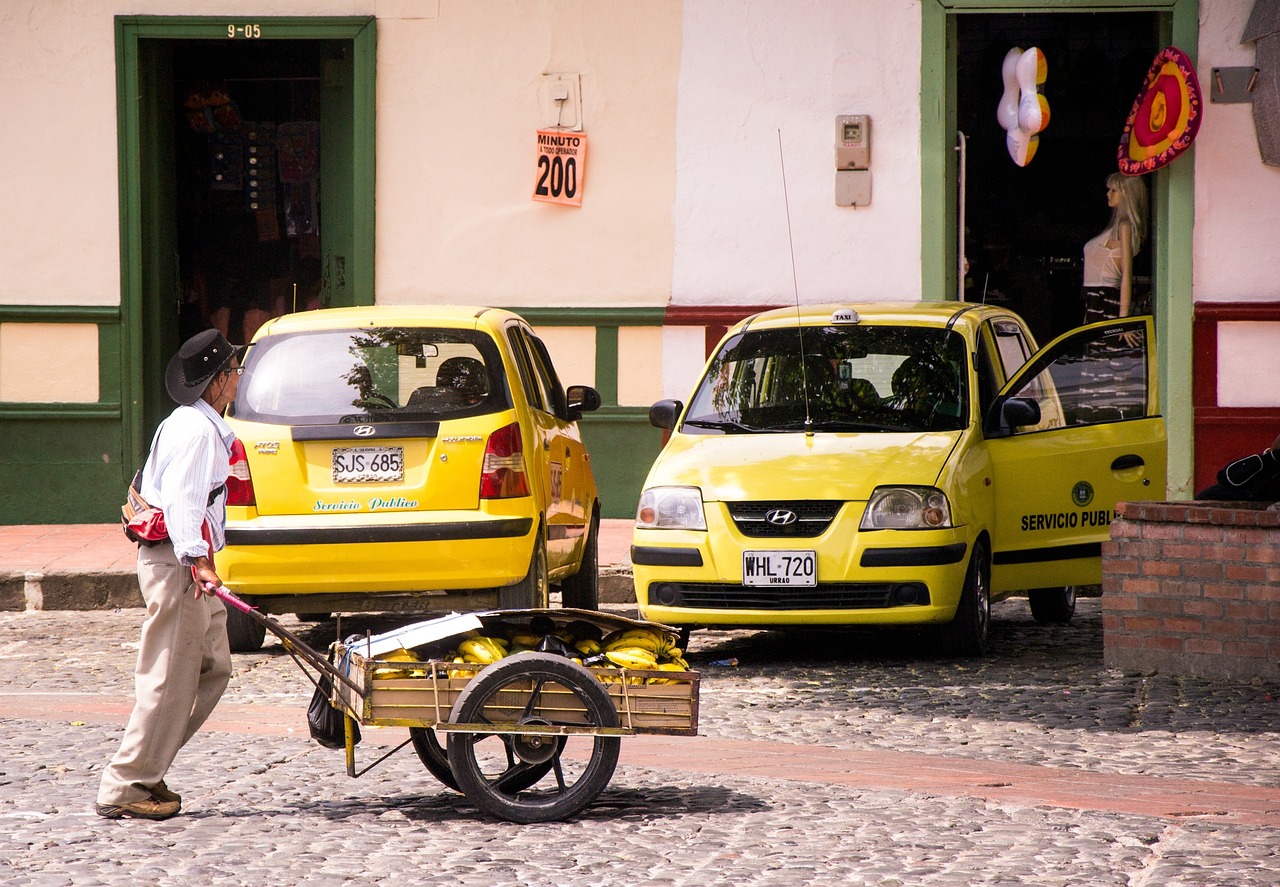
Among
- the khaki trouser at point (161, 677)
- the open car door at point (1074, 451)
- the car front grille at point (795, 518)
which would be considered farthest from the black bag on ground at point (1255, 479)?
the khaki trouser at point (161, 677)

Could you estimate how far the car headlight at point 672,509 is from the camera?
348 inches

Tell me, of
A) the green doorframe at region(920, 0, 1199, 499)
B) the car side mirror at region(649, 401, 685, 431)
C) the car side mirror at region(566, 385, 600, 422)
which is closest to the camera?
the car side mirror at region(649, 401, 685, 431)

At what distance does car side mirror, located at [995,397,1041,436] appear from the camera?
30.6ft

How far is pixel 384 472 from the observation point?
8.83 metres

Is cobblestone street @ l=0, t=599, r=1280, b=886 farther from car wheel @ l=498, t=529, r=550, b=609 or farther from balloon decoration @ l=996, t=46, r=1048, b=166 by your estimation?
balloon decoration @ l=996, t=46, r=1048, b=166

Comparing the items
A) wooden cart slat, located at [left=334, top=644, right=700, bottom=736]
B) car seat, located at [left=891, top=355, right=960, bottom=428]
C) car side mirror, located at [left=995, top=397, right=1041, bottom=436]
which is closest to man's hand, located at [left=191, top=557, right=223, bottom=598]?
wooden cart slat, located at [left=334, top=644, right=700, bottom=736]

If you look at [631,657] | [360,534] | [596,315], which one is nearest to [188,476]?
[631,657]

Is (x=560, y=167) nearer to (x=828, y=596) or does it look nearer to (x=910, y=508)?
(x=910, y=508)

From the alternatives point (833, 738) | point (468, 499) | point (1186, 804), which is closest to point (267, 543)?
point (468, 499)

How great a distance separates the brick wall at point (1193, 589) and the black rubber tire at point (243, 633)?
165 inches

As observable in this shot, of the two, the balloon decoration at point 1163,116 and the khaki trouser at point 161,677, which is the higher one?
the balloon decoration at point 1163,116

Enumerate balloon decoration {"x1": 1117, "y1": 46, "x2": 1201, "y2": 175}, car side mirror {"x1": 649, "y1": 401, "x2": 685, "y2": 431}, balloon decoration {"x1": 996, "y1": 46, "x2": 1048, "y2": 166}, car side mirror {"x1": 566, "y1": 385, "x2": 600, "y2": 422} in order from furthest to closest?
balloon decoration {"x1": 996, "y1": 46, "x2": 1048, "y2": 166} → balloon decoration {"x1": 1117, "y1": 46, "x2": 1201, "y2": 175} → car side mirror {"x1": 566, "y1": 385, "x2": 600, "y2": 422} → car side mirror {"x1": 649, "y1": 401, "x2": 685, "y2": 431}

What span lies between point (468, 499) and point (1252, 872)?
452 cm

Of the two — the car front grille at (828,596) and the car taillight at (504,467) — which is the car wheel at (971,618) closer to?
the car front grille at (828,596)
